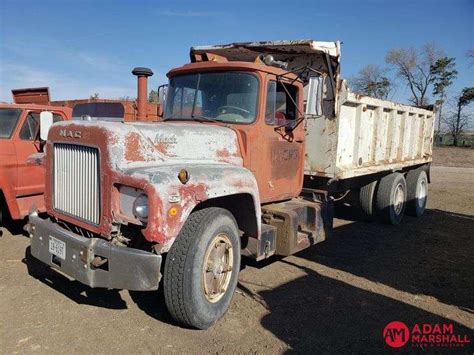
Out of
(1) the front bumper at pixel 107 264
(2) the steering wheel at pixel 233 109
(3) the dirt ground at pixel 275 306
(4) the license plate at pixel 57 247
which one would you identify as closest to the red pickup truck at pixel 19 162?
(3) the dirt ground at pixel 275 306

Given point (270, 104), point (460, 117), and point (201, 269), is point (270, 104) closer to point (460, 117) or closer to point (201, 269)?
point (201, 269)

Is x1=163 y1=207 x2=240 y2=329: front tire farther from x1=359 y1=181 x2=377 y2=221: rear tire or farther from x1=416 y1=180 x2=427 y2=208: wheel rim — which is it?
x1=416 y1=180 x2=427 y2=208: wheel rim

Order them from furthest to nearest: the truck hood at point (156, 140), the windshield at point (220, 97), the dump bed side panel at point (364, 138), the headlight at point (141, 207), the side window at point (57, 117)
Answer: the side window at point (57, 117)
the dump bed side panel at point (364, 138)
the windshield at point (220, 97)
the truck hood at point (156, 140)
the headlight at point (141, 207)

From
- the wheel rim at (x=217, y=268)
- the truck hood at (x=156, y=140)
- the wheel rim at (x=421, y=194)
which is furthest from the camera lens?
the wheel rim at (x=421, y=194)

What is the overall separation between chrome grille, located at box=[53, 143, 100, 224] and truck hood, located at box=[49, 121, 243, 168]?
130mm

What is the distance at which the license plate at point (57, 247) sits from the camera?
13.0 ft

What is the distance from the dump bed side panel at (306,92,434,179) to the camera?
6.45m

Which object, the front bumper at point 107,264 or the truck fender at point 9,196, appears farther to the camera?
the truck fender at point 9,196

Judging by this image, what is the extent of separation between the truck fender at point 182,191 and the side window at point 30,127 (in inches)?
163

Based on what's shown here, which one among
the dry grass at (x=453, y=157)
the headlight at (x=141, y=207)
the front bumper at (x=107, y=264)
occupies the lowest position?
the dry grass at (x=453, y=157)

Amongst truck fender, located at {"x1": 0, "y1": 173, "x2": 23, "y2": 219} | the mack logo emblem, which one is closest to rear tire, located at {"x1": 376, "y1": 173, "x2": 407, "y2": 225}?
the mack logo emblem

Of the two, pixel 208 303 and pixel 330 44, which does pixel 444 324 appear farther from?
pixel 330 44

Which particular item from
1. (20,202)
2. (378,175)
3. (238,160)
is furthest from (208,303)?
(378,175)

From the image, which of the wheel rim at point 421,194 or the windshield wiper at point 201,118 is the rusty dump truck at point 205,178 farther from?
the wheel rim at point 421,194
